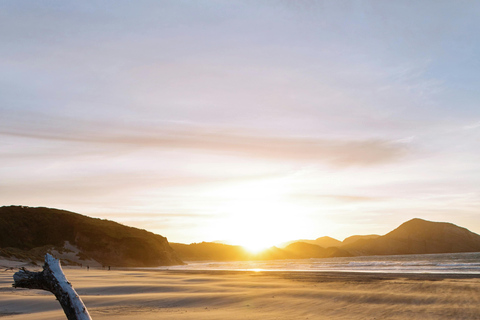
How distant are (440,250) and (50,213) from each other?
7310 inches

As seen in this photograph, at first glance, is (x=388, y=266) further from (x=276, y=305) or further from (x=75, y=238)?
(x=75, y=238)

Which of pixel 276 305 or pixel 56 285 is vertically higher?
pixel 56 285

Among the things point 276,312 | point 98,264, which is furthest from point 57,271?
point 98,264

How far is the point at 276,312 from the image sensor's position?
1481cm

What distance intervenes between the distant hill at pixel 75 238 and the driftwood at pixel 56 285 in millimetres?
84181

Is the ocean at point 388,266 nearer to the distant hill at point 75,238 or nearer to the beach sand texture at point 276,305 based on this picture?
the distant hill at point 75,238

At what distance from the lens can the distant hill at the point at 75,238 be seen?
85.4 meters

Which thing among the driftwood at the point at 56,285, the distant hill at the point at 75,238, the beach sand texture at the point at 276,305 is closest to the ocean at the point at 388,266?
the distant hill at the point at 75,238

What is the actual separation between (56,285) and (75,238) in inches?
3787

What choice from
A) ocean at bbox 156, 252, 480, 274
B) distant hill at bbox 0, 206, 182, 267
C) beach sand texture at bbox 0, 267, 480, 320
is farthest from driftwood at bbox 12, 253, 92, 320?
distant hill at bbox 0, 206, 182, 267

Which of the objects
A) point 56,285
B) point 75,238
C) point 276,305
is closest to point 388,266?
point 276,305

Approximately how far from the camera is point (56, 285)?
16.5 feet

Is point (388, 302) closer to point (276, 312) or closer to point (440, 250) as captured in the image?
point (276, 312)

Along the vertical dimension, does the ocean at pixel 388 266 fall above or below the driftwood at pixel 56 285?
below
